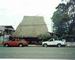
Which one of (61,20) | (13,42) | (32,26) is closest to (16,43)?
(13,42)

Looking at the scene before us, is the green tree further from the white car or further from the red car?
the red car

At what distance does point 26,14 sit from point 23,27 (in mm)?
126

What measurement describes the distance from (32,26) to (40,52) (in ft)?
0.81

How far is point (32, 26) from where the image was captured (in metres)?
1.01

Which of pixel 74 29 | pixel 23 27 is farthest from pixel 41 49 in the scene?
pixel 74 29

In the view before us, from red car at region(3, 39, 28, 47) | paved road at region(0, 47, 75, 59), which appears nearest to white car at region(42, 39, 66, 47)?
paved road at region(0, 47, 75, 59)

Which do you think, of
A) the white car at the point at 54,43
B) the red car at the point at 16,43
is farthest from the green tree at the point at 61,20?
the red car at the point at 16,43

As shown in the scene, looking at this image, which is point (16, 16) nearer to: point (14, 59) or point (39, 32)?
point (39, 32)

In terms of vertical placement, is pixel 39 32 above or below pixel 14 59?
above

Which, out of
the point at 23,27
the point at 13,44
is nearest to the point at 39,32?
the point at 23,27

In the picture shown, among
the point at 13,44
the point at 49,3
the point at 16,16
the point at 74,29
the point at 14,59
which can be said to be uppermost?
the point at 49,3

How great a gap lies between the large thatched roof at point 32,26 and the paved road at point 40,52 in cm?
15

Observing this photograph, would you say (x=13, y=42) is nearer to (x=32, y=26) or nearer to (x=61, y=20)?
(x=32, y=26)

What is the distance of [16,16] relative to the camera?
40.1 inches
